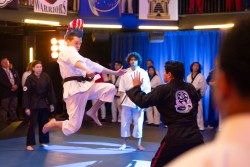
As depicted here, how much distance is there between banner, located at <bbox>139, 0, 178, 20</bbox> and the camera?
34.4 ft

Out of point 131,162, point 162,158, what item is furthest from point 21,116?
point 162,158

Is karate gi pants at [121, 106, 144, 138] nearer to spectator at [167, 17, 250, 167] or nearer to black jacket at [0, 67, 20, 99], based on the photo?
black jacket at [0, 67, 20, 99]

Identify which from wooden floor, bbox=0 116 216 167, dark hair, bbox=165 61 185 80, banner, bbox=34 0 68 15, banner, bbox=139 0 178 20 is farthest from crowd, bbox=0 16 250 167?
banner, bbox=34 0 68 15

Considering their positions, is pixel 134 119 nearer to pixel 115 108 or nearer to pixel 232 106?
pixel 115 108

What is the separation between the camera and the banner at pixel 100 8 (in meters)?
10.2

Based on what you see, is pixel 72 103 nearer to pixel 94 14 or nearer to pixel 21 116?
pixel 94 14

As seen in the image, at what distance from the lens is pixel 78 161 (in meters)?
6.60

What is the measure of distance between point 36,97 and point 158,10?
15.0ft

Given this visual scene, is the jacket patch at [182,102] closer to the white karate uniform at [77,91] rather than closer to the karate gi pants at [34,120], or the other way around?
the white karate uniform at [77,91]

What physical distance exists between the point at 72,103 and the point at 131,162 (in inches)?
75.5

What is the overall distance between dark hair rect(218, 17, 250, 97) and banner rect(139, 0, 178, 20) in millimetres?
9722

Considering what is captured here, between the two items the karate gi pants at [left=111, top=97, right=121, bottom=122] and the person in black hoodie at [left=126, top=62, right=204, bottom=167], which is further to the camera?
the karate gi pants at [left=111, top=97, right=121, bottom=122]

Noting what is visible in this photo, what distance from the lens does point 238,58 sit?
0.87 m

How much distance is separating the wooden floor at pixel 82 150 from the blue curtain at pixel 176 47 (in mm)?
2082
